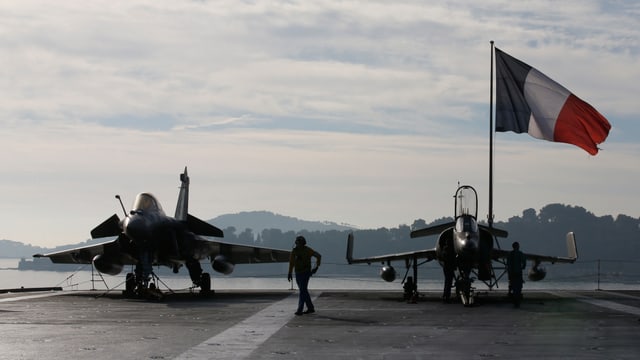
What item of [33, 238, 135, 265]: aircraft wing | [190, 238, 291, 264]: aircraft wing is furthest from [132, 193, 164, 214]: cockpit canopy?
[33, 238, 135, 265]: aircraft wing

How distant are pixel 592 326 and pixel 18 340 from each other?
10924mm

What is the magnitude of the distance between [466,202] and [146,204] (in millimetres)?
10294

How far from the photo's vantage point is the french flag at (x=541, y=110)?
99.7 ft

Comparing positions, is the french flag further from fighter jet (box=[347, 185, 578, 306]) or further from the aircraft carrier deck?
the aircraft carrier deck

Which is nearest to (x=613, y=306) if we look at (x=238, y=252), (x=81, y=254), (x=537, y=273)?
(x=537, y=273)

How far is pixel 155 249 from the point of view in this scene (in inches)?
1198

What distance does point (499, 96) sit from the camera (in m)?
31.5

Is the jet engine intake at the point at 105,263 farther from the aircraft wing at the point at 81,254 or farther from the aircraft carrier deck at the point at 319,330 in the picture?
the aircraft carrier deck at the point at 319,330

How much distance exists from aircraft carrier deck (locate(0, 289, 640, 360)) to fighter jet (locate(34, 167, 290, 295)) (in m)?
2.78

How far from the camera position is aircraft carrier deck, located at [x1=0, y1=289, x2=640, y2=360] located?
13812 millimetres

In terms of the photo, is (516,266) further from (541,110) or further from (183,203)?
(183,203)

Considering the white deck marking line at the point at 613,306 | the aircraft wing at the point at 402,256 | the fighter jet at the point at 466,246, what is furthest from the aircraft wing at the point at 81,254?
the white deck marking line at the point at 613,306

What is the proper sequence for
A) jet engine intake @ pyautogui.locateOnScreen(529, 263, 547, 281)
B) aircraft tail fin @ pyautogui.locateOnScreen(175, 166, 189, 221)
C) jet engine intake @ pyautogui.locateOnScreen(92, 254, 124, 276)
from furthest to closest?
aircraft tail fin @ pyautogui.locateOnScreen(175, 166, 189, 221) < jet engine intake @ pyautogui.locateOnScreen(529, 263, 547, 281) < jet engine intake @ pyautogui.locateOnScreen(92, 254, 124, 276)

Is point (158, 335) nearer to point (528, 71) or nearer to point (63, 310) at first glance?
point (63, 310)
